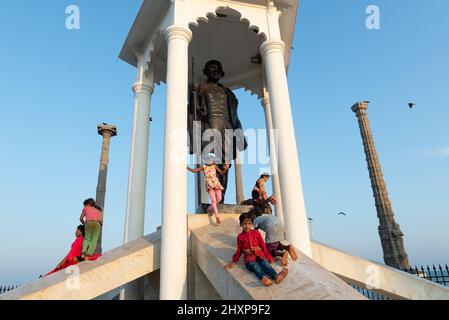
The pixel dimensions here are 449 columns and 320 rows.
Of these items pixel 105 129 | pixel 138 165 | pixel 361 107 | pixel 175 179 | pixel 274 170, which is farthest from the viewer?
pixel 105 129

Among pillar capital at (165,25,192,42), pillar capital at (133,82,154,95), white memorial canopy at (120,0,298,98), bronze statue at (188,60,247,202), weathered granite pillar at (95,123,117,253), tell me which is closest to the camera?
pillar capital at (165,25,192,42)

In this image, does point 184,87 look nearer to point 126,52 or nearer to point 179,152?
point 179,152

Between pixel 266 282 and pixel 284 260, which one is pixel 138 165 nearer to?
pixel 284 260

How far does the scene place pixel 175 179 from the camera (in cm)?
581

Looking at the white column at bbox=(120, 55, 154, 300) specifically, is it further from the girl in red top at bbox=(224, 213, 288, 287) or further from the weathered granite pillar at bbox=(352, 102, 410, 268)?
the weathered granite pillar at bbox=(352, 102, 410, 268)

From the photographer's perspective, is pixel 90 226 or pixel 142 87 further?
pixel 142 87

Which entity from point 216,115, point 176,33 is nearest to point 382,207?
point 216,115

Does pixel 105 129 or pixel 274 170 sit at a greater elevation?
pixel 105 129

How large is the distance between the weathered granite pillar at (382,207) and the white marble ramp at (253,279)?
17.4 metres

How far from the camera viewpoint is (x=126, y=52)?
9.45 meters

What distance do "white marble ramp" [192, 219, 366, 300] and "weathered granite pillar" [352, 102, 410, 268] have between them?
17.4 m

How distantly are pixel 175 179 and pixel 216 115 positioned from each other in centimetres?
350

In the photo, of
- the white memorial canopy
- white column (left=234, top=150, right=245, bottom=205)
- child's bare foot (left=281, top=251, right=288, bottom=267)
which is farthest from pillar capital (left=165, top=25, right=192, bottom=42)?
child's bare foot (left=281, top=251, right=288, bottom=267)

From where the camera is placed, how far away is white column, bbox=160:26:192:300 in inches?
207
